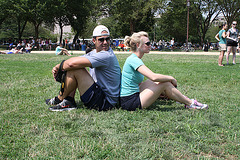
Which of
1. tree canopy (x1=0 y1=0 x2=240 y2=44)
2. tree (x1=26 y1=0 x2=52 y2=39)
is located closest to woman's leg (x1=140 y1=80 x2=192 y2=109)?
tree canopy (x1=0 y1=0 x2=240 y2=44)

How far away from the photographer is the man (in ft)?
11.8

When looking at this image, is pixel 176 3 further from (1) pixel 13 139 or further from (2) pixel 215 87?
(1) pixel 13 139

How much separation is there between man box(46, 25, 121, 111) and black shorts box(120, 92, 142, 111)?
13 cm

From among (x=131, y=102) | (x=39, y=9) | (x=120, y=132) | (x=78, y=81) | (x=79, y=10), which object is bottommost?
(x=120, y=132)

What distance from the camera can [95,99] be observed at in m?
3.84

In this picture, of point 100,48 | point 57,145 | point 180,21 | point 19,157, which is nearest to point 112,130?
point 57,145

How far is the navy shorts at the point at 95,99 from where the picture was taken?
149 inches

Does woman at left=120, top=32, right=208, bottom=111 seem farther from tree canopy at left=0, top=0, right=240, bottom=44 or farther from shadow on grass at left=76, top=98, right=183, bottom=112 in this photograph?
tree canopy at left=0, top=0, right=240, bottom=44

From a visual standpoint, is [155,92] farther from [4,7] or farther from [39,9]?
[4,7]

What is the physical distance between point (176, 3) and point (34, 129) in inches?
1615

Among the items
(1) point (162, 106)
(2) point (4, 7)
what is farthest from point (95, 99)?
(2) point (4, 7)

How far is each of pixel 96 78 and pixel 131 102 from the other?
692 millimetres

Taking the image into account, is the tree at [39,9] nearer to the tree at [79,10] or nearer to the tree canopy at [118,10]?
the tree canopy at [118,10]

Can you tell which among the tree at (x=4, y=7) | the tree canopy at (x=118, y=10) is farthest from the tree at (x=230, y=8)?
the tree at (x=4, y=7)
